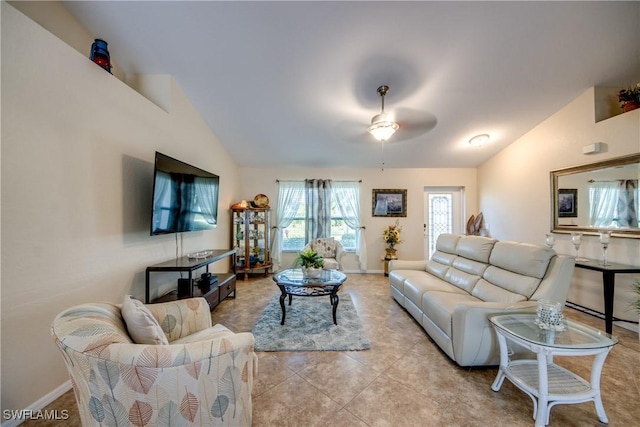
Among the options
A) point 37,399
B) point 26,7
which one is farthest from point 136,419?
point 26,7

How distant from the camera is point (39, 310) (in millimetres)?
1568

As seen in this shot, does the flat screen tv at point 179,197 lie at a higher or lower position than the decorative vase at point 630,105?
lower

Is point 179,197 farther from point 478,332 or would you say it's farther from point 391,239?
point 391,239

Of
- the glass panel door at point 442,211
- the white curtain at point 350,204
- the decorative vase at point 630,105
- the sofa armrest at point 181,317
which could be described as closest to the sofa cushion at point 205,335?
the sofa armrest at point 181,317

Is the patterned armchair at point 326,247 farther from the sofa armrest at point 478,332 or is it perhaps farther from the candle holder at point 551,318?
the candle holder at point 551,318

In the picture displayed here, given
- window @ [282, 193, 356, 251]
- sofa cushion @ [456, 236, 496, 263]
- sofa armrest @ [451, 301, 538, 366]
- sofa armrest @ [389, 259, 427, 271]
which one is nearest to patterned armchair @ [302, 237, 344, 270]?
A: window @ [282, 193, 356, 251]

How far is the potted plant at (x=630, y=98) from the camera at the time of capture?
262 cm

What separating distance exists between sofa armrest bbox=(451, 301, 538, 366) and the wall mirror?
6.76 feet

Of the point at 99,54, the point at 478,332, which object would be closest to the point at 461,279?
the point at 478,332

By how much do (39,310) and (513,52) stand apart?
462 centimetres

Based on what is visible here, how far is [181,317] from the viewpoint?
5.69ft

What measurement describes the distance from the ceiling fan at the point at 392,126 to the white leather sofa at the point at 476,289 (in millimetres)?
1780

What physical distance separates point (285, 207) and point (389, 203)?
2.35m

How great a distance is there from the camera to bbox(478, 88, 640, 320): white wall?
2.71m
